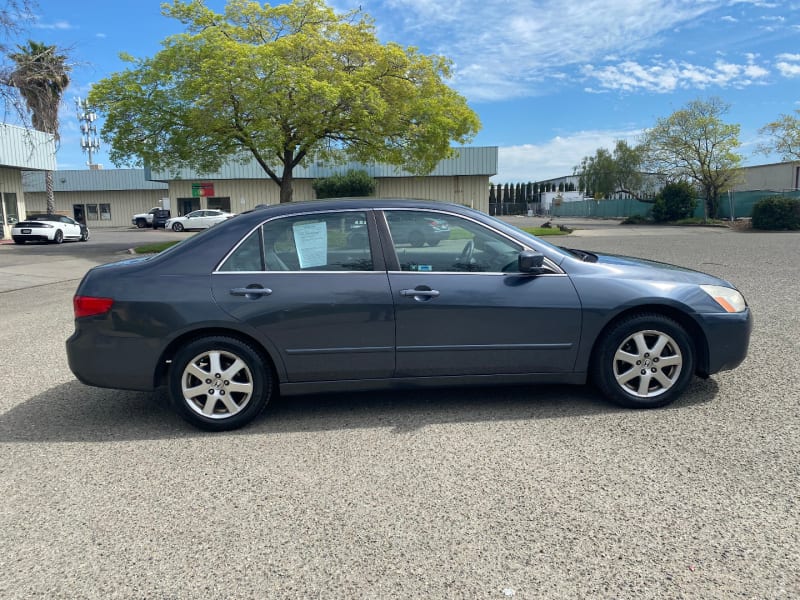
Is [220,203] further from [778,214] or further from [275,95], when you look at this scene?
[778,214]

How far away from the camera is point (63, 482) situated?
11.1 ft

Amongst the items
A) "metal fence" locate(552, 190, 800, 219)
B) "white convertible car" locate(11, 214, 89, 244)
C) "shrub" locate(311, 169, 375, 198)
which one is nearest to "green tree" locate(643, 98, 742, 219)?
"metal fence" locate(552, 190, 800, 219)

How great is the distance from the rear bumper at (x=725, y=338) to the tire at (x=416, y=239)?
6.98 feet

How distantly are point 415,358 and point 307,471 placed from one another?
112cm

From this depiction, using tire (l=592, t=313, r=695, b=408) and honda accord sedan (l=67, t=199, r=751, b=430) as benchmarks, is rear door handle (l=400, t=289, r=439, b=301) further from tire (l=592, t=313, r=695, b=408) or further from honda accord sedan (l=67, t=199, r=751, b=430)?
tire (l=592, t=313, r=695, b=408)

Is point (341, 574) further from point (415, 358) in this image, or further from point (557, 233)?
point (557, 233)

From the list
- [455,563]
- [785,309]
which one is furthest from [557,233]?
[455,563]

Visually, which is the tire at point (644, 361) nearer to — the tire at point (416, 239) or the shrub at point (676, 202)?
the tire at point (416, 239)

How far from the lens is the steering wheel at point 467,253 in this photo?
4289 millimetres

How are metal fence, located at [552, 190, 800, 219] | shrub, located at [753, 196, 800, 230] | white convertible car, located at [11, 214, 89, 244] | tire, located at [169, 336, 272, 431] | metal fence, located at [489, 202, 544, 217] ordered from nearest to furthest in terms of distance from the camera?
1. tire, located at [169, 336, 272, 431]
2. white convertible car, located at [11, 214, 89, 244]
3. shrub, located at [753, 196, 800, 230]
4. metal fence, located at [552, 190, 800, 219]
5. metal fence, located at [489, 202, 544, 217]

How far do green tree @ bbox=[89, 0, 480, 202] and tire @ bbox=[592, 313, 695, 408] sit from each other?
1660cm

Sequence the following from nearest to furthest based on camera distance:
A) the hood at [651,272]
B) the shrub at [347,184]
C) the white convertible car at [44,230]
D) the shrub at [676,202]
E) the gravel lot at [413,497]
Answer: the gravel lot at [413,497] < the hood at [651,272] < the white convertible car at [44,230] < the shrub at [347,184] < the shrub at [676,202]

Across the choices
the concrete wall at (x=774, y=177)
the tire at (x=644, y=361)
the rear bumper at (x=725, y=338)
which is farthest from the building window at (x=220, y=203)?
the rear bumper at (x=725, y=338)

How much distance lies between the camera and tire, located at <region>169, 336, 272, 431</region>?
400cm
